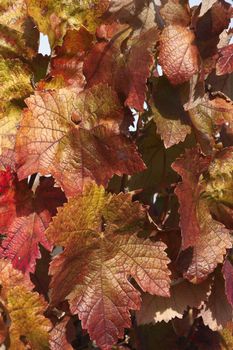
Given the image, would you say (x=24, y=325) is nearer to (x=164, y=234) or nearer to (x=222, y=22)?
(x=164, y=234)

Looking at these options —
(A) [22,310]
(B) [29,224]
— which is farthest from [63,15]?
(A) [22,310]

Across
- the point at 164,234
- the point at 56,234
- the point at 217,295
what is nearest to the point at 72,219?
the point at 56,234

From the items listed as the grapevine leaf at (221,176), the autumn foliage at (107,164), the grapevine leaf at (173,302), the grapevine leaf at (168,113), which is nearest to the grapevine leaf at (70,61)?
the autumn foliage at (107,164)

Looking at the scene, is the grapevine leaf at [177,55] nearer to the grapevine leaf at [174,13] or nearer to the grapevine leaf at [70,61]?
the grapevine leaf at [174,13]

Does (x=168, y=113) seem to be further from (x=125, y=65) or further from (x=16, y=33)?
(x=16, y=33)

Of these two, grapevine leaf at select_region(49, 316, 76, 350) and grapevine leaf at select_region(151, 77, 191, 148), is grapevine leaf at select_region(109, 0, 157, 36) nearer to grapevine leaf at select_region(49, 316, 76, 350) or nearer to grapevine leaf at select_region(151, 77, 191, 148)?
grapevine leaf at select_region(151, 77, 191, 148)

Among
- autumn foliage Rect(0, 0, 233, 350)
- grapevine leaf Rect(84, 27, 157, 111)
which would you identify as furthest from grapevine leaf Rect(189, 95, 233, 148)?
grapevine leaf Rect(84, 27, 157, 111)
